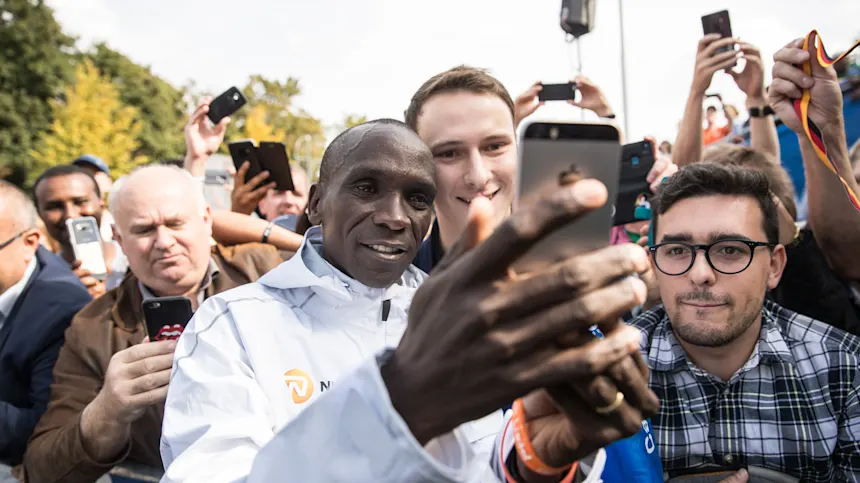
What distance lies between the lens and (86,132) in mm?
30516

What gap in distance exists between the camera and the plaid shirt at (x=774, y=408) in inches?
86.0

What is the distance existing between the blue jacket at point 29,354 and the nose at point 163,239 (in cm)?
69

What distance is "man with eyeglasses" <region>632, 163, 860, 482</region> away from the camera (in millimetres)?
2201

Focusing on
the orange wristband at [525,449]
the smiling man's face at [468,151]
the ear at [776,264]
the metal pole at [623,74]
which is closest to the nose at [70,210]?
the smiling man's face at [468,151]

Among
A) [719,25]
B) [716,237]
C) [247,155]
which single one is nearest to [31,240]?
[247,155]

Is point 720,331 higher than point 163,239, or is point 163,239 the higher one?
point 163,239

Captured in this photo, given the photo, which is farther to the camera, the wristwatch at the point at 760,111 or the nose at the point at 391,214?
the wristwatch at the point at 760,111

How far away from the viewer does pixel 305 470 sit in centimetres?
98

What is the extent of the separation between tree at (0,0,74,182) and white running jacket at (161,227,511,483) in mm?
37600

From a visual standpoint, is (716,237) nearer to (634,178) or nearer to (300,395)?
(634,178)

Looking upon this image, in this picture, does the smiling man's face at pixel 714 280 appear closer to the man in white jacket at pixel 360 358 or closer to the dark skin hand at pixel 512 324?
the man in white jacket at pixel 360 358

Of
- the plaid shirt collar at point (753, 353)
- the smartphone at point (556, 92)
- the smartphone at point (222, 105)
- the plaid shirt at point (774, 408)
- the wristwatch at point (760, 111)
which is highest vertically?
the smartphone at point (222, 105)

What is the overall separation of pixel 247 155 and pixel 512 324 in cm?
362

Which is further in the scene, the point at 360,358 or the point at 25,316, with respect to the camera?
the point at 25,316
